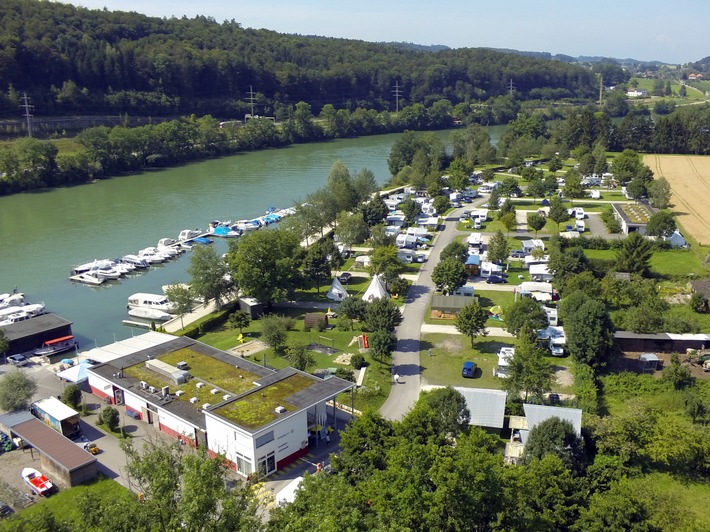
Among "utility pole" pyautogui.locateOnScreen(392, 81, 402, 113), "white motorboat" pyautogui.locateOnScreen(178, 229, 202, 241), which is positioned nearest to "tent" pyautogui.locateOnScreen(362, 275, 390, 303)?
"white motorboat" pyautogui.locateOnScreen(178, 229, 202, 241)

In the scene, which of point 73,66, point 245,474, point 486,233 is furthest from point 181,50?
point 245,474

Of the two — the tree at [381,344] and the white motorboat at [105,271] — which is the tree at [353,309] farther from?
the white motorboat at [105,271]

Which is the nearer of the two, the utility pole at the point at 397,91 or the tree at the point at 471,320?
the tree at the point at 471,320

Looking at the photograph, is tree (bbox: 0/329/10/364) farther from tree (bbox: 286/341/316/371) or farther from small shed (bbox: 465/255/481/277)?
small shed (bbox: 465/255/481/277)

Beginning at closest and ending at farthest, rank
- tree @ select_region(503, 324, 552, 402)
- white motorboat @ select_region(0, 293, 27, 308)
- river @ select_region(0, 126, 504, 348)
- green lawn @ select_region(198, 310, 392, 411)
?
1. tree @ select_region(503, 324, 552, 402)
2. green lawn @ select_region(198, 310, 392, 411)
3. white motorboat @ select_region(0, 293, 27, 308)
4. river @ select_region(0, 126, 504, 348)

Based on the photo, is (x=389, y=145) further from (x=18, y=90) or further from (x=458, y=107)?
(x=18, y=90)

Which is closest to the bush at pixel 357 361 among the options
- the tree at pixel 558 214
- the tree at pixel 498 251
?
the tree at pixel 498 251

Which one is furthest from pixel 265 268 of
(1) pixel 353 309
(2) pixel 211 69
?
(2) pixel 211 69
